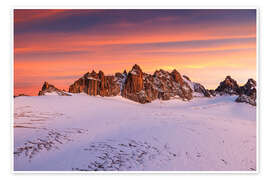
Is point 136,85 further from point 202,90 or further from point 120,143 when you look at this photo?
point 120,143

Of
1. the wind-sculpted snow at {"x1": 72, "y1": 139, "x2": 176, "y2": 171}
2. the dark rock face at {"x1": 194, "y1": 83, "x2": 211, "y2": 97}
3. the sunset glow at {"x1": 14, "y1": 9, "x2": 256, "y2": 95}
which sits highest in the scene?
the sunset glow at {"x1": 14, "y1": 9, "x2": 256, "y2": 95}

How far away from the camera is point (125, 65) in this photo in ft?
45.9

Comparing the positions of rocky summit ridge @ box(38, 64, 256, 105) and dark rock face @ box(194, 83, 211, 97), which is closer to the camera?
rocky summit ridge @ box(38, 64, 256, 105)

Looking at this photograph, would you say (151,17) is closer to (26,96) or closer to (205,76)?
(205,76)

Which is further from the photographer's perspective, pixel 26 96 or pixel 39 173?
pixel 26 96

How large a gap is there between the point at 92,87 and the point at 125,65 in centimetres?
6054

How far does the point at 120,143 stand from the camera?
9.42 meters

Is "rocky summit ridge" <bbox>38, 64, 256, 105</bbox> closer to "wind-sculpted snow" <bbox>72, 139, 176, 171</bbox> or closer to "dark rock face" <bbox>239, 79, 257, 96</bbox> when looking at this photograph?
"dark rock face" <bbox>239, 79, 257, 96</bbox>

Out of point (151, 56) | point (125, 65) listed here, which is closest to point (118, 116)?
point (125, 65)

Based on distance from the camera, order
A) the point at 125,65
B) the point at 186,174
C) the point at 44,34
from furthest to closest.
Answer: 1. the point at 125,65
2. the point at 44,34
3. the point at 186,174

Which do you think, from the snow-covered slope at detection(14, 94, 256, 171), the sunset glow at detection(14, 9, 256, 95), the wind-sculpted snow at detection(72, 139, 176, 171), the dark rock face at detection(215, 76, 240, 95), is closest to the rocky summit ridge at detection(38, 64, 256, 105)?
the dark rock face at detection(215, 76, 240, 95)

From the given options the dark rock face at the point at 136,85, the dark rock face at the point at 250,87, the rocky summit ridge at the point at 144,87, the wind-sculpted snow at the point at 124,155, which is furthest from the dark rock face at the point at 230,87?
the wind-sculpted snow at the point at 124,155

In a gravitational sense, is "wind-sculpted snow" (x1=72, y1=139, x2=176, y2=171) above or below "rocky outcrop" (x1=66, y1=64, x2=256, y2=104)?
below

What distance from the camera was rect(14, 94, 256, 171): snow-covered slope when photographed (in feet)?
27.1
